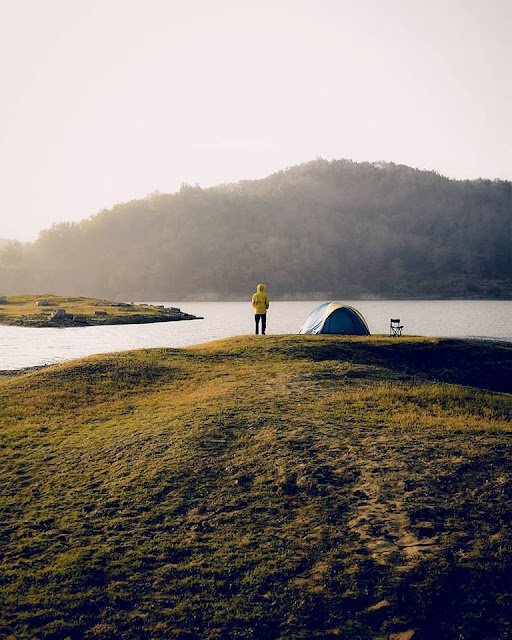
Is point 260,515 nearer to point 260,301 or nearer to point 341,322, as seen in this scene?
point 260,301

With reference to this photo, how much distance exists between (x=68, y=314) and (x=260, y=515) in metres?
110

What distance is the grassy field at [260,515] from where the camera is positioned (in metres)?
9.56

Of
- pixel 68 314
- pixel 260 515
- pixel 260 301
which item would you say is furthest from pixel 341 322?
pixel 68 314

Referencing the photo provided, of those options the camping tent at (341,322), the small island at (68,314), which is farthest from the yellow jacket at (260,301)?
the small island at (68,314)

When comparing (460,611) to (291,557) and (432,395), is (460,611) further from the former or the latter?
(432,395)

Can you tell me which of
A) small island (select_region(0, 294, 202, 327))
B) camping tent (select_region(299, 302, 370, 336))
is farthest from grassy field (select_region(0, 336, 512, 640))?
small island (select_region(0, 294, 202, 327))

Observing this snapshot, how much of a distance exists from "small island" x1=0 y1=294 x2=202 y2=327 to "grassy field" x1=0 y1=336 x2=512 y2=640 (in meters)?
88.1

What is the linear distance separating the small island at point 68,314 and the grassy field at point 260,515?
289 ft

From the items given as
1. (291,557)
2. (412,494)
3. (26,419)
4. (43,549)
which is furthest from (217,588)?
(26,419)

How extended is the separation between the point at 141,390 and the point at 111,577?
1357 cm

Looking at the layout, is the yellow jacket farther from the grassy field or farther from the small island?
the small island

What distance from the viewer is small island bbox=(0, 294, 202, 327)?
106062 millimetres

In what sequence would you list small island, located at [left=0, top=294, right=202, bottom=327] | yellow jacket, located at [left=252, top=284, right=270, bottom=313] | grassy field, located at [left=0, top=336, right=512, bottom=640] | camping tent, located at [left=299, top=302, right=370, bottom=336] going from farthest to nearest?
1. small island, located at [left=0, top=294, right=202, bottom=327]
2. camping tent, located at [left=299, top=302, right=370, bottom=336]
3. yellow jacket, located at [left=252, top=284, right=270, bottom=313]
4. grassy field, located at [left=0, top=336, right=512, bottom=640]

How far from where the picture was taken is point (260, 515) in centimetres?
1238
